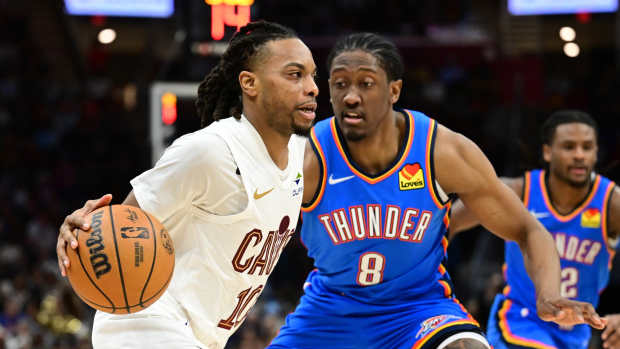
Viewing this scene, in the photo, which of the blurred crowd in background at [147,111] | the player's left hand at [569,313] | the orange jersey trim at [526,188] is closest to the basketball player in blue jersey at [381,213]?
the player's left hand at [569,313]

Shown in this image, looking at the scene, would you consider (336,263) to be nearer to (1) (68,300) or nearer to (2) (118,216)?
(2) (118,216)

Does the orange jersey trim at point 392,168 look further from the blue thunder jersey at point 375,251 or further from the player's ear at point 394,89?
the player's ear at point 394,89

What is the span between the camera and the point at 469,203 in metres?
3.96

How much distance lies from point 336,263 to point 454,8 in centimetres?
1174

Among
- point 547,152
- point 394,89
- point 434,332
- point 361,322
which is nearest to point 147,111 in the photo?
point 547,152

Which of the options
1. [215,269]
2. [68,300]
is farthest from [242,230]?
[68,300]

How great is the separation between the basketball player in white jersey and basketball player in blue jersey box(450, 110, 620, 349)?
192cm

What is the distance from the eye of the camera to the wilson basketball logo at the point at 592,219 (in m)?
4.86

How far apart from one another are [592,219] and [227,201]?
2.60 meters

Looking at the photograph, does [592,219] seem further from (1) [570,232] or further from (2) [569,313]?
(2) [569,313]

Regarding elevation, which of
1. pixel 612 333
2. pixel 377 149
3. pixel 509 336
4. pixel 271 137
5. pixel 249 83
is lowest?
pixel 509 336

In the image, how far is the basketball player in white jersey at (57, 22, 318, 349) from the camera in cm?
305

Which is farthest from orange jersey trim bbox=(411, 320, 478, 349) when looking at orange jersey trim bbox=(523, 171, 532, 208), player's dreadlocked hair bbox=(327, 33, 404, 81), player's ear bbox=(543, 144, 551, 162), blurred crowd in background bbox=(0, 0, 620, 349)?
blurred crowd in background bbox=(0, 0, 620, 349)

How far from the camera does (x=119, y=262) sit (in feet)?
9.25
